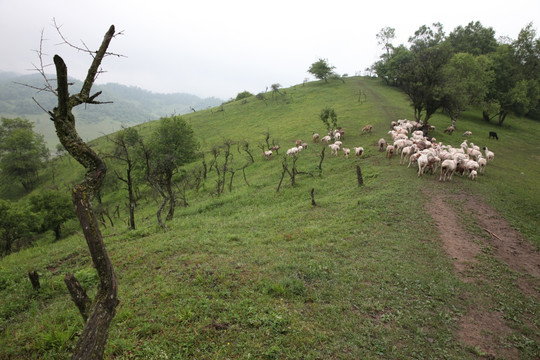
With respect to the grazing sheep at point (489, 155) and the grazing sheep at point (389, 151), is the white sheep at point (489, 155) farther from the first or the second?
the grazing sheep at point (389, 151)

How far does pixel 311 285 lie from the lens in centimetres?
844

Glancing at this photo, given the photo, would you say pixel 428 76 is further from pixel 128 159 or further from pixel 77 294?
pixel 77 294

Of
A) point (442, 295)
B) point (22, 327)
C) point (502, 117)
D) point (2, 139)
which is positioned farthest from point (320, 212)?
point (2, 139)

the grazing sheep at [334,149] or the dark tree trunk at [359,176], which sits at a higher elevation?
the grazing sheep at [334,149]

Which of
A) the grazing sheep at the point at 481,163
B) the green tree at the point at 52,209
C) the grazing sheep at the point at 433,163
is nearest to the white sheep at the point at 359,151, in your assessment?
the grazing sheep at the point at 433,163

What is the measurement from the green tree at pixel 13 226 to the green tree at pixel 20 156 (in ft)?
119

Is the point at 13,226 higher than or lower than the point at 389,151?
lower

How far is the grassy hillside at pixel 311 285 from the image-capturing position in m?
6.25

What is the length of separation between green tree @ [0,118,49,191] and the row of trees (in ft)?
242

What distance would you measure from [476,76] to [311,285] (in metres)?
51.2

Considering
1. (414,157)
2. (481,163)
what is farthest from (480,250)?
(481,163)

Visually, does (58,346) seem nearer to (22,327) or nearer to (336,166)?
(22,327)

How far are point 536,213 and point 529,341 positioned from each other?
12.0m

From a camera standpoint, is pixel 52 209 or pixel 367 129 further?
pixel 367 129
